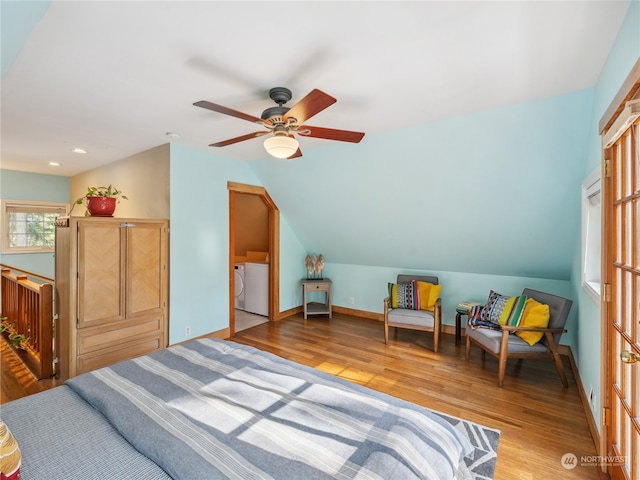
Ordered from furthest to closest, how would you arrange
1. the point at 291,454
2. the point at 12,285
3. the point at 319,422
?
the point at 12,285
the point at 319,422
the point at 291,454

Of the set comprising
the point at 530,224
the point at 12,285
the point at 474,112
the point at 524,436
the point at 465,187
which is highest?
the point at 474,112

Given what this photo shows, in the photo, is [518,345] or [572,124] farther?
[518,345]

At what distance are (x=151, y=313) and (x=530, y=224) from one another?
4225 mm

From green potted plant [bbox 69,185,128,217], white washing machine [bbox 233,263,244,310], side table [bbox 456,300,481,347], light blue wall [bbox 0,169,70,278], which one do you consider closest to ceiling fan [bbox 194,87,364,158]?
green potted plant [bbox 69,185,128,217]

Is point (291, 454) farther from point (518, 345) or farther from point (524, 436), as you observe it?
point (518, 345)

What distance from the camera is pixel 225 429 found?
1.24 m

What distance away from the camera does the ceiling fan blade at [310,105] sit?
61.3 inches

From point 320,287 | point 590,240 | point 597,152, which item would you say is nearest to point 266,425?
point 597,152

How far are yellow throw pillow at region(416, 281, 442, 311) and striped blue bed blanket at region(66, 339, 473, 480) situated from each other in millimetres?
2344

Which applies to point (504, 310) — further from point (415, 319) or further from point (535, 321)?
point (415, 319)

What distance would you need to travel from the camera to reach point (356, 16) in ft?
4.66

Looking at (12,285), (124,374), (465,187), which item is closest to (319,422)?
(124,374)

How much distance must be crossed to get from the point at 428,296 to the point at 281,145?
298cm

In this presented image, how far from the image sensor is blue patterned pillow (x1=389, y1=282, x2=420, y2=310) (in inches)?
157
